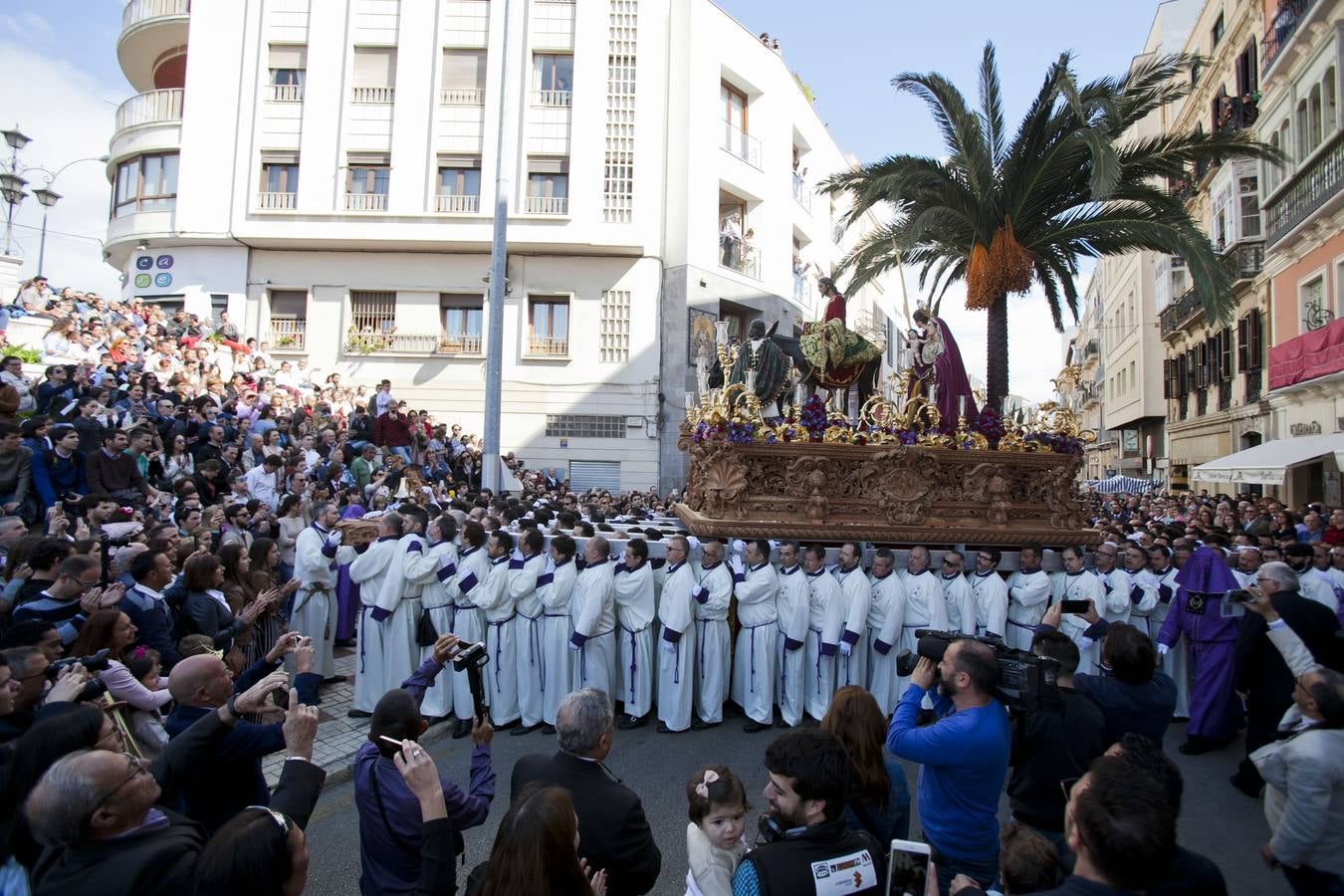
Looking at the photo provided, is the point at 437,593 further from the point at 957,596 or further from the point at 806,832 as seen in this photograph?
the point at 806,832

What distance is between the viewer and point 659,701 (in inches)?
306

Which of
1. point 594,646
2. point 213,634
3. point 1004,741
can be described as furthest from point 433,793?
point 594,646

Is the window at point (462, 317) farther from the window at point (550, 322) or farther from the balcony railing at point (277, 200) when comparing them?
the balcony railing at point (277, 200)

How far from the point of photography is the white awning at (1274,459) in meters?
13.9

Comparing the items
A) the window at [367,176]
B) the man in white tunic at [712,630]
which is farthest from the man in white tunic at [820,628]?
the window at [367,176]

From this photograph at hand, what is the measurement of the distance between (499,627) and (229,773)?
15.0 feet

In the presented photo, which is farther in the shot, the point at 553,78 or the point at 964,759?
the point at 553,78

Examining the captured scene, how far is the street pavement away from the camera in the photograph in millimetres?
4922

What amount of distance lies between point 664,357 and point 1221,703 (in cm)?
1879

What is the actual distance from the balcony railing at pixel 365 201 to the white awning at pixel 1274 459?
22.8 metres

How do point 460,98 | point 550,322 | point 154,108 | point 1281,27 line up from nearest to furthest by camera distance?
point 1281,27 → point 460,98 → point 550,322 → point 154,108

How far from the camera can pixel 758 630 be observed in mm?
7828

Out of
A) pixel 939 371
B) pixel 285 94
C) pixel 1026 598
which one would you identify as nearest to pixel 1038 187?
pixel 939 371

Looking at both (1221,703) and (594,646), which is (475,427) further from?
(1221,703)
